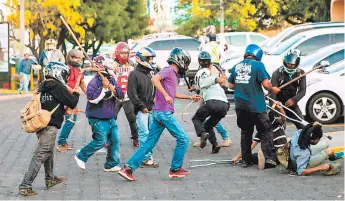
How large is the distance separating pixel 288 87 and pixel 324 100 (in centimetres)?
450

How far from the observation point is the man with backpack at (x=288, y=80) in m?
11.4

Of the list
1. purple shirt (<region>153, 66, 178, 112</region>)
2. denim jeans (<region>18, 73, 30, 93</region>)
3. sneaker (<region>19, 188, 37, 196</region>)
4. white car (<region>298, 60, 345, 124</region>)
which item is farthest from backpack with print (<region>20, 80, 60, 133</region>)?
denim jeans (<region>18, 73, 30, 93</region>)

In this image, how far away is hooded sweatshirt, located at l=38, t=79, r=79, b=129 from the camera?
9016 mm

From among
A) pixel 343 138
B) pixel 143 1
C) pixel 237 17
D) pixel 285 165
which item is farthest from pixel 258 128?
pixel 143 1

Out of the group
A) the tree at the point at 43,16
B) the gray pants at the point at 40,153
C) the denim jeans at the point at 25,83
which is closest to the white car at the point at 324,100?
the gray pants at the point at 40,153

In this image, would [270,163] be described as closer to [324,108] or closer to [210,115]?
[210,115]

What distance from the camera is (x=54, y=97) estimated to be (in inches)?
356

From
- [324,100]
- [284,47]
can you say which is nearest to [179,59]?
[324,100]

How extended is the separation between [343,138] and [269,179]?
2.70 metres

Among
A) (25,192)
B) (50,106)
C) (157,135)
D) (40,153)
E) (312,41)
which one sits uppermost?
(312,41)

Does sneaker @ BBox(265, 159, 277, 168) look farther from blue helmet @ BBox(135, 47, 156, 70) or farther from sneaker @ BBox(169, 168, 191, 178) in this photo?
blue helmet @ BBox(135, 47, 156, 70)

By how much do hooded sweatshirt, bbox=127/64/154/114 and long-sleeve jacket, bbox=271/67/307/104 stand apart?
193cm

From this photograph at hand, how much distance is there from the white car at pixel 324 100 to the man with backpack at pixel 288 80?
4.15 m

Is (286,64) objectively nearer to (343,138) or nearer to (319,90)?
(343,138)
